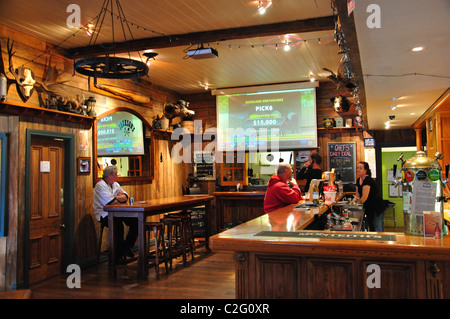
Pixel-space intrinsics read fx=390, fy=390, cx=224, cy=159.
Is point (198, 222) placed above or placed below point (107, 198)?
below

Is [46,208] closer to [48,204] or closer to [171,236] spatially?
[48,204]

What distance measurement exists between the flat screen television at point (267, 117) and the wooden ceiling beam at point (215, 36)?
11.1 ft

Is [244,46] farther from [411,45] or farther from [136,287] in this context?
[136,287]

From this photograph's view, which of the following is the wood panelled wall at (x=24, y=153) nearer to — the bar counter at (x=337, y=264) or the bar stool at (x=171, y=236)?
the bar stool at (x=171, y=236)

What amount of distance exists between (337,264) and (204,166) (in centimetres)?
683

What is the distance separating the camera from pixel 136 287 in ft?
16.0

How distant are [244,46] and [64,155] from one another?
316 centimetres

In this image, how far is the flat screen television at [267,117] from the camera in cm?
831

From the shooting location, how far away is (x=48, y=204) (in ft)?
18.0

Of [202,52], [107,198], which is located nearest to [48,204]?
[107,198]

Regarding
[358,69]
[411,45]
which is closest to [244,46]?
[358,69]

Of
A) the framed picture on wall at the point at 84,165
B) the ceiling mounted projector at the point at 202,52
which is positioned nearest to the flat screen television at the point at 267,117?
the ceiling mounted projector at the point at 202,52

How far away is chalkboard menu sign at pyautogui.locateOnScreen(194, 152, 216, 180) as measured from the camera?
9.05 m
